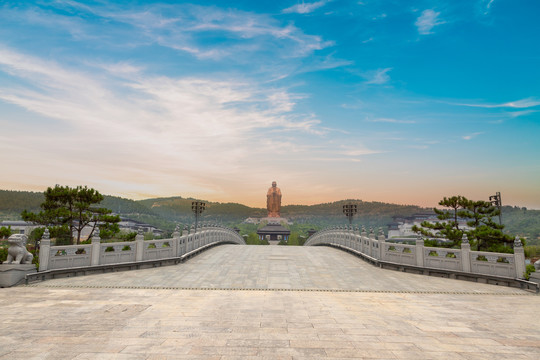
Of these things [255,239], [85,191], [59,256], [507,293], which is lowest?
[255,239]

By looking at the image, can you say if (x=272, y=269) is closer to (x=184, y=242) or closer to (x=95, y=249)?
(x=184, y=242)

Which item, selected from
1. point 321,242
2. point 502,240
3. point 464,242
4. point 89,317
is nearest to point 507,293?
point 464,242

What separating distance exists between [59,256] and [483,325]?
12577mm

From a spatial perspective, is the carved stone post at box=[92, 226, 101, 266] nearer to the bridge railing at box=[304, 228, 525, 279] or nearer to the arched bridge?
the arched bridge

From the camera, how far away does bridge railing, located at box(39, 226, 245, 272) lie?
10.6m

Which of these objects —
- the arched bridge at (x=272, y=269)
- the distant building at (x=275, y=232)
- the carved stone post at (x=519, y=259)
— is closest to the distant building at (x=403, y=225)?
the distant building at (x=275, y=232)

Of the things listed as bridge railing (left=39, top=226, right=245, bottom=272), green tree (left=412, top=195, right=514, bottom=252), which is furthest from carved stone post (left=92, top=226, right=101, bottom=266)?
green tree (left=412, top=195, right=514, bottom=252)

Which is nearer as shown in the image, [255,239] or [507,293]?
[507,293]

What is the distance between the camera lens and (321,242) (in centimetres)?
2975

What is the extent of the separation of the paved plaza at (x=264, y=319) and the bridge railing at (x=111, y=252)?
0.78 metres

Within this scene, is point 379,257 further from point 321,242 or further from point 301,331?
point 321,242

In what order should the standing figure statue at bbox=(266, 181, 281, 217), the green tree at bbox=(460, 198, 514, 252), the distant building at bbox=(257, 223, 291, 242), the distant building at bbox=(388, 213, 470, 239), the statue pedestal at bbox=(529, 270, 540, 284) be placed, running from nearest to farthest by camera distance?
1. the statue pedestal at bbox=(529, 270, 540, 284)
2. the green tree at bbox=(460, 198, 514, 252)
3. the standing figure statue at bbox=(266, 181, 281, 217)
4. the distant building at bbox=(257, 223, 291, 242)
5. the distant building at bbox=(388, 213, 470, 239)

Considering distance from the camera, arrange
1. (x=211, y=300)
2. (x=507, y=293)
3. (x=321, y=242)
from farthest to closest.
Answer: (x=321, y=242)
(x=507, y=293)
(x=211, y=300)

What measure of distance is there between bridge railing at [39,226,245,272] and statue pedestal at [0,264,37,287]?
0.60 meters
